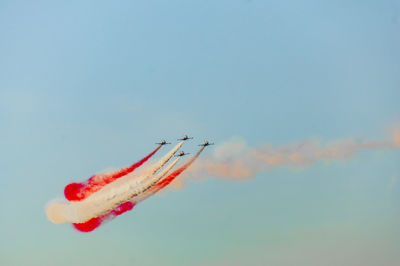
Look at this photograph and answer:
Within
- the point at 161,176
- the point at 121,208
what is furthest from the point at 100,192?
the point at 161,176

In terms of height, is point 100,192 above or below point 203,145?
below

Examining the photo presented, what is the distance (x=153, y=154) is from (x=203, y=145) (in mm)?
6822

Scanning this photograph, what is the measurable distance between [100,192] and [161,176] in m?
8.24

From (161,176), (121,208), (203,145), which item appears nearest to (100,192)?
(121,208)

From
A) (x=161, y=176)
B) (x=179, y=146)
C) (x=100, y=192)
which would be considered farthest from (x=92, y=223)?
(x=179, y=146)

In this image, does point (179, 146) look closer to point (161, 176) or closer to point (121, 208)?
point (161, 176)

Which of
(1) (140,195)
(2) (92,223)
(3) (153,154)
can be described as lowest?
(2) (92,223)

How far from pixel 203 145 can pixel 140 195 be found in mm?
10688

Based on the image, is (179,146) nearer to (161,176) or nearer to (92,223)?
(161,176)

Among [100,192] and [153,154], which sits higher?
[153,154]

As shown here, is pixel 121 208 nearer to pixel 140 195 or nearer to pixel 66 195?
pixel 140 195

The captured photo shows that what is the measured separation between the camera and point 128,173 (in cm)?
6681

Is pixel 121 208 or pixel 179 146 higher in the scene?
pixel 179 146

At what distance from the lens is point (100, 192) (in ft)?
218
